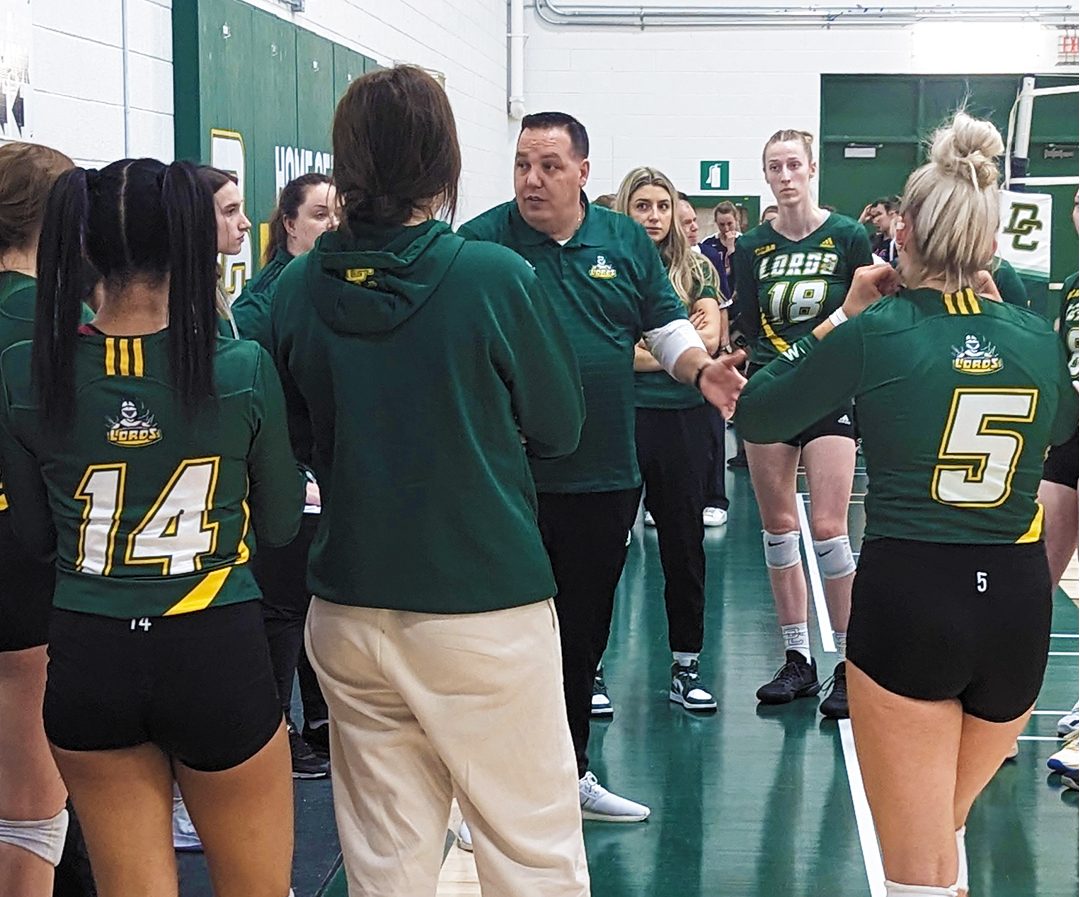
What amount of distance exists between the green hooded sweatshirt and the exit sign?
442 inches

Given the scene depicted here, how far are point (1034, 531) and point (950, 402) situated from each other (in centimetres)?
29

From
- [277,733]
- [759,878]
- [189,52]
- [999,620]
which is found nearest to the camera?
[277,733]

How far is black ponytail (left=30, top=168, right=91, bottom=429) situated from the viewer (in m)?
2.08

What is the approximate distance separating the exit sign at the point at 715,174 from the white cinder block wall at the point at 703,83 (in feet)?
0.21

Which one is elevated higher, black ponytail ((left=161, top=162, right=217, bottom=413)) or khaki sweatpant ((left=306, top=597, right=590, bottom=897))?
black ponytail ((left=161, top=162, right=217, bottom=413))

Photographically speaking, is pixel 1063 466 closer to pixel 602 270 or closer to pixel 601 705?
pixel 601 705

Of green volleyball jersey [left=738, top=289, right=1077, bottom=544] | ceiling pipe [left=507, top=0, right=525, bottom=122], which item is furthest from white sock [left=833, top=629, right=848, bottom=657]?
ceiling pipe [left=507, top=0, right=525, bottom=122]

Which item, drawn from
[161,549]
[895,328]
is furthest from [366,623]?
[895,328]

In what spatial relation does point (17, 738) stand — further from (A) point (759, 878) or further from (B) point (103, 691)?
(A) point (759, 878)

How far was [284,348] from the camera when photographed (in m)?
2.35

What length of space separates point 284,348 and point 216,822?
0.73 m

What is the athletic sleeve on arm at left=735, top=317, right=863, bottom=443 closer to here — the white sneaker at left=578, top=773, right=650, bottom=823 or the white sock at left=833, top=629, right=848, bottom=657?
the white sneaker at left=578, top=773, right=650, bottom=823

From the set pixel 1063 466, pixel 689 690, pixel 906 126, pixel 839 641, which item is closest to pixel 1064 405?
pixel 1063 466

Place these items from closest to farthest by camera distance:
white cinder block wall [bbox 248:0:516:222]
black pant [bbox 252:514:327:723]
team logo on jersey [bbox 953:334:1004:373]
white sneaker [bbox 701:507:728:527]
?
team logo on jersey [bbox 953:334:1004:373], black pant [bbox 252:514:327:723], white cinder block wall [bbox 248:0:516:222], white sneaker [bbox 701:507:728:527]
